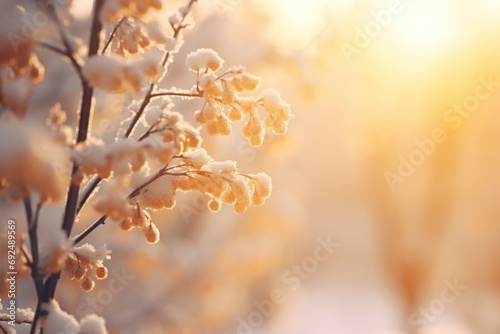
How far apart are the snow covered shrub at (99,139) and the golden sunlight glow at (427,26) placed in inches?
248

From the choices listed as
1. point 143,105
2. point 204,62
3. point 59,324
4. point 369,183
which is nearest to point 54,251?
point 59,324

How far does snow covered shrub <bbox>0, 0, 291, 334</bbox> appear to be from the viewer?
49.0 inches

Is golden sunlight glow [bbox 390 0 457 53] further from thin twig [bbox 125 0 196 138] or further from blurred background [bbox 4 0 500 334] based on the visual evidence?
thin twig [bbox 125 0 196 138]

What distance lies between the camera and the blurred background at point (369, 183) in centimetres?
554

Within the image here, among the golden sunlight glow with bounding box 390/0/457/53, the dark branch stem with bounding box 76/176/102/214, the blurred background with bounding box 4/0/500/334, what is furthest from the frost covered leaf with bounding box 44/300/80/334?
the golden sunlight glow with bounding box 390/0/457/53

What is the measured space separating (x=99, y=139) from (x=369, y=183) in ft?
32.2

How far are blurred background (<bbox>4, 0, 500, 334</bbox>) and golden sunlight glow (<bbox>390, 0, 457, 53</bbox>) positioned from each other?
29 millimetres

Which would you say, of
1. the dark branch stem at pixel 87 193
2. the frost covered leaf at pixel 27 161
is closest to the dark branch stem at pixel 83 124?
the dark branch stem at pixel 87 193

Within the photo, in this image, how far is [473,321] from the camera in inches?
372

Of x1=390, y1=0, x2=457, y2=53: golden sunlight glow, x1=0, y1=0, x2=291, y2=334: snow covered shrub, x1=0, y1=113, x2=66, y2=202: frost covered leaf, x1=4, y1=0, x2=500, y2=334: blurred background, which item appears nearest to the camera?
x1=0, y1=113, x2=66, y2=202: frost covered leaf

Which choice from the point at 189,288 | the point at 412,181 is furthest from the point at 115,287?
the point at 412,181

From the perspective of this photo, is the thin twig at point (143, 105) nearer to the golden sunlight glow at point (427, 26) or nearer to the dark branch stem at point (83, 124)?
the dark branch stem at point (83, 124)

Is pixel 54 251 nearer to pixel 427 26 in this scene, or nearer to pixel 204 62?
pixel 204 62

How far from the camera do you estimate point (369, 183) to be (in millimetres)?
10820
